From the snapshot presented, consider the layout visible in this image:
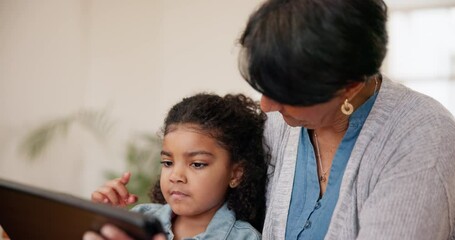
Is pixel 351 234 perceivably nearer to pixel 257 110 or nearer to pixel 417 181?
pixel 417 181

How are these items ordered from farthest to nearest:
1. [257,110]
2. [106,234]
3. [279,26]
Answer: [257,110]
[279,26]
[106,234]

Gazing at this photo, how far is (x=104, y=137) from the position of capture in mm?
3867

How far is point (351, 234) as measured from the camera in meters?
1.13

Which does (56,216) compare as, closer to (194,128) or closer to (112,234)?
(112,234)

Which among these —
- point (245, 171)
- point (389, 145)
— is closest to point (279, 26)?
point (389, 145)

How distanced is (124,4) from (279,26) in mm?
3140

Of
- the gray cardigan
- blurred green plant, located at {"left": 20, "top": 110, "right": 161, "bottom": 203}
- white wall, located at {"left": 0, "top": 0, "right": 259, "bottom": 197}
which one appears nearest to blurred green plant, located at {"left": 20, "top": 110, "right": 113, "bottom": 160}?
blurred green plant, located at {"left": 20, "top": 110, "right": 161, "bottom": 203}

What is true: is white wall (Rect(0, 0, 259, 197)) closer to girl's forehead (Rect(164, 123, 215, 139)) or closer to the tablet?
girl's forehead (Rect(164, 123, 215, 139))

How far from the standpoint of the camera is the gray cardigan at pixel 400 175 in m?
1.03

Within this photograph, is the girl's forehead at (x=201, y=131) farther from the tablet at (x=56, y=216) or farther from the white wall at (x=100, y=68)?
the white wall at (x=100, y=68)

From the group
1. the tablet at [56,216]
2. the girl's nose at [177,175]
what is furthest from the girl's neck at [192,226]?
the tablet at [56,216]

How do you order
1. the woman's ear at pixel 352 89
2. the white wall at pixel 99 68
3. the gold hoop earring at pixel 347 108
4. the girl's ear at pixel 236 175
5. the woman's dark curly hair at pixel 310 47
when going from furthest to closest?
the white wall at pixel 99 68, the girl's ear at pixel 236 175, the gold hoop earring at pixel 347 108, the woman's ear at pixel 352 89, the woman's dark curly hair at pixel 310 47

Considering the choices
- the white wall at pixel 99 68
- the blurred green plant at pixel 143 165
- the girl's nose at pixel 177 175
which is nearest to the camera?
the girl's nose at pixel 177 175

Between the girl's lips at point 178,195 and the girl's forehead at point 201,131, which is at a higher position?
the girl's forehead at point 201,131
